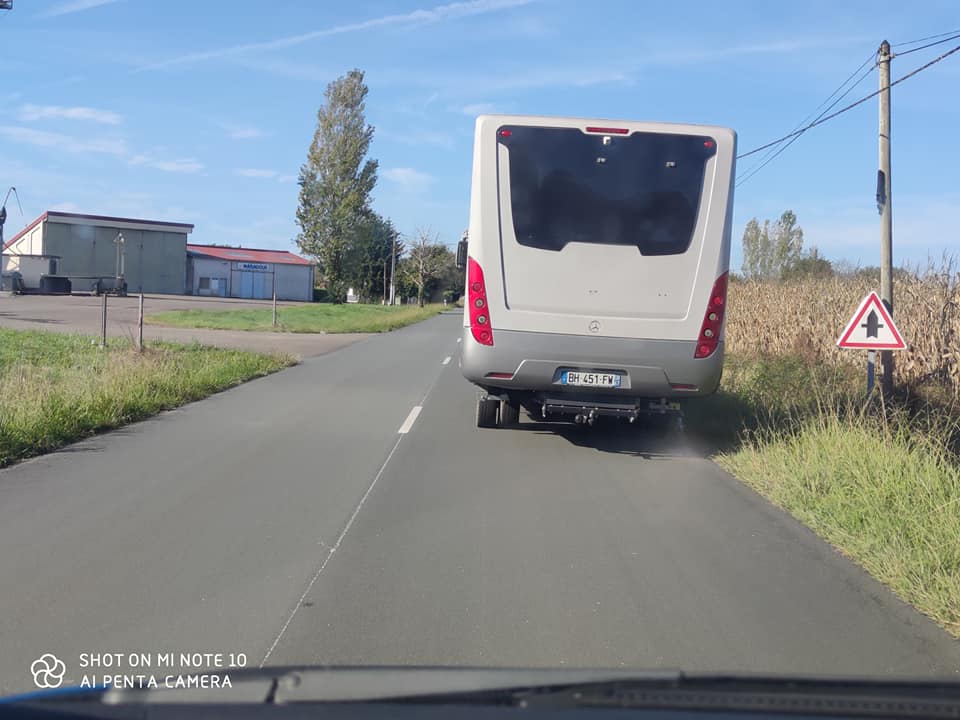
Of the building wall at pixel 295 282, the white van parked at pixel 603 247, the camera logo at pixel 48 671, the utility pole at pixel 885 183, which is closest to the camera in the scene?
the camera logo at pixel 48 671

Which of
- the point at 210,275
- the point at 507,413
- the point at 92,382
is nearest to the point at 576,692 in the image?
the point at 507,413

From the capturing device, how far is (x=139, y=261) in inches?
2783

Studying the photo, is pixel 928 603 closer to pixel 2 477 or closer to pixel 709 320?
pixel 709 320

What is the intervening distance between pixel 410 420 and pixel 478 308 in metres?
3.16

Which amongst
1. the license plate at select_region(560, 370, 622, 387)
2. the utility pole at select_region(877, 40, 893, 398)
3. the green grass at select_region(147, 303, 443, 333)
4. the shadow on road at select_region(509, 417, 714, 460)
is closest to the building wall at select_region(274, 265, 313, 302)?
the green grass at select_region(147, 303, 443, 333)

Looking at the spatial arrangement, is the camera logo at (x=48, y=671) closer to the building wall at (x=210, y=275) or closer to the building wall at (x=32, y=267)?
the building wall at (x=32, y=267)

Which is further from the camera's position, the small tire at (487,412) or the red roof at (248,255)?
the red roof at (248,255)

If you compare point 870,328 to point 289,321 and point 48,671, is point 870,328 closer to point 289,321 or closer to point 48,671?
point 48,671

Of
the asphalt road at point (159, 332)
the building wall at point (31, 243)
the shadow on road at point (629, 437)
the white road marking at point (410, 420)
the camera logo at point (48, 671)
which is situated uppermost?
the building wall at point (31, 243)

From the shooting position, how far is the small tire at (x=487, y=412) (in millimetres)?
10828

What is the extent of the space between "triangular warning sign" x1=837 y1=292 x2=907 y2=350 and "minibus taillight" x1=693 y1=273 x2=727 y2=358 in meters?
2.59

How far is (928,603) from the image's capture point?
4.93m

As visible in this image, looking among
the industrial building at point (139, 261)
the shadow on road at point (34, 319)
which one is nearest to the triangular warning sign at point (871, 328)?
the shadow on road at point (34, 319)

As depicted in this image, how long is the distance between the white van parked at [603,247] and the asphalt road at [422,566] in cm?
112
